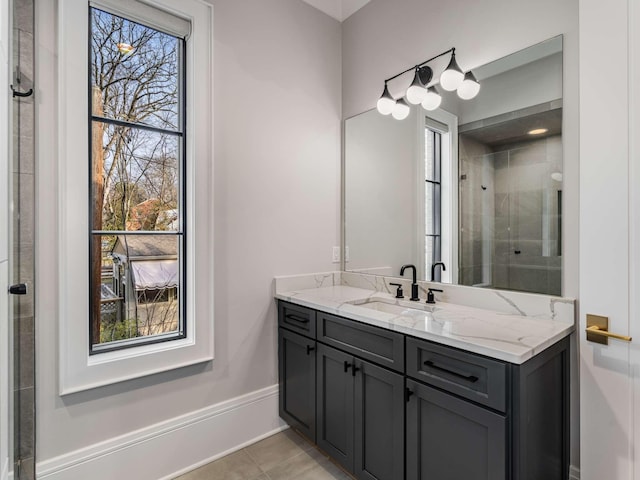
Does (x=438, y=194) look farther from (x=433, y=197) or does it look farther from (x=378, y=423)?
(x=378, y=423)

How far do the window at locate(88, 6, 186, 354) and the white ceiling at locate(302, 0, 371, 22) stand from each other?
1163 mm

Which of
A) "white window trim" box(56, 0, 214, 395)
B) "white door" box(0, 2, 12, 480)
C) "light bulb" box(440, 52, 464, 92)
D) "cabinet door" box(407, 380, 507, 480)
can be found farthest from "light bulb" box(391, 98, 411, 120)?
"white door" box(0, 2, 12, 480)

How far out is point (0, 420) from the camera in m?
1.09

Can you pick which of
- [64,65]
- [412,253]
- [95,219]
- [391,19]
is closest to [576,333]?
[412,253]

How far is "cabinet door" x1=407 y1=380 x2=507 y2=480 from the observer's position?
Answer: 1.24 meters

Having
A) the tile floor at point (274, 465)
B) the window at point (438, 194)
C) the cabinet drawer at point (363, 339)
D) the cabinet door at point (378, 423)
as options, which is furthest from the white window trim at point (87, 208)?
the window at point (438, 194)

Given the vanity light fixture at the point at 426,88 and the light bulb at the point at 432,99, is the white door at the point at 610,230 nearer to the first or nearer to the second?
the vanity light fixture at the point at 426,88

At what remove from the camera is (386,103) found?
2.30m

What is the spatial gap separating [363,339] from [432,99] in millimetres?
1463

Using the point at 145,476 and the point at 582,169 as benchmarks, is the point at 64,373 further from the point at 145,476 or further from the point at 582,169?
the point at 582,169

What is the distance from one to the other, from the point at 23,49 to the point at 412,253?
7.39ft

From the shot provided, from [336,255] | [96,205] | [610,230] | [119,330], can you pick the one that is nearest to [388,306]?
[336,255]

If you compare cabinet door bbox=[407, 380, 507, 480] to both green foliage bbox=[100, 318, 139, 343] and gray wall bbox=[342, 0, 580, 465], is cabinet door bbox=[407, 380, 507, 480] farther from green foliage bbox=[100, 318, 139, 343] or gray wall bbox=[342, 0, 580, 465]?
green foliage bbox=[100, 318, 139, 343]

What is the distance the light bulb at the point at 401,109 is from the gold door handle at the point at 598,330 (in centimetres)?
153
